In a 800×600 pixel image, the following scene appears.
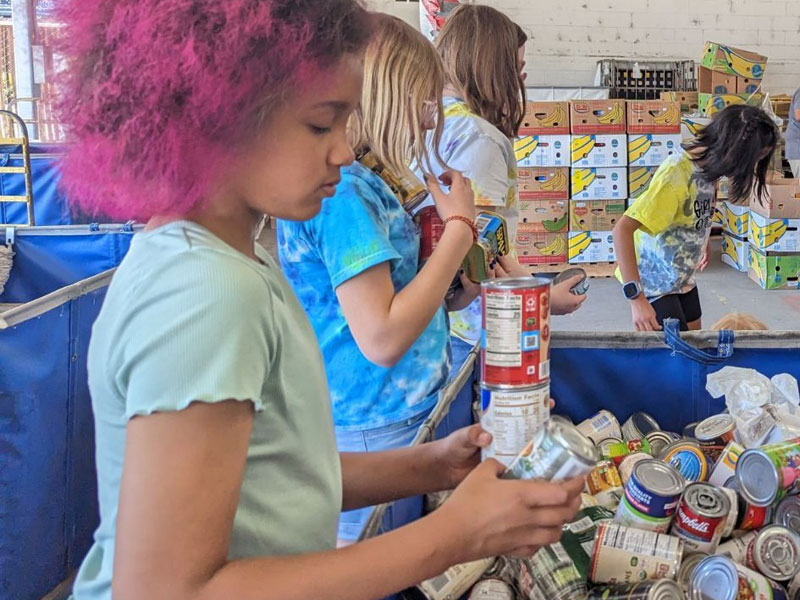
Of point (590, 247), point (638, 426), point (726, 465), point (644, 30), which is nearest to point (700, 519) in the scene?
point (726, 465)

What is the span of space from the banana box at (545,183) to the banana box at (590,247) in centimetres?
35

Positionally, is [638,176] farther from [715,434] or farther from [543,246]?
[715,434]

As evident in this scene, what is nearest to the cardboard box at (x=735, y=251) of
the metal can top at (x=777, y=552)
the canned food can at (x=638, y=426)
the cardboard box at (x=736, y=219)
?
the cardboard box at (x=736, y=219)

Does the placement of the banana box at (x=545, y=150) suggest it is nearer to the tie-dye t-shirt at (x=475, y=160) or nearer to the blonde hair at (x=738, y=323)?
the blonde hair at (x=738, y=323)

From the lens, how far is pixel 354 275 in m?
1.20

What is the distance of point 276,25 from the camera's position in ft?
2.15

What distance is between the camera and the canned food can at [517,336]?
2.71ft

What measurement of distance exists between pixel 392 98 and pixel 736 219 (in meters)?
5.70

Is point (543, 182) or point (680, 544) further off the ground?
point (543, 182)

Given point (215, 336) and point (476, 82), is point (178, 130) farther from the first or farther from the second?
point (476, 82)

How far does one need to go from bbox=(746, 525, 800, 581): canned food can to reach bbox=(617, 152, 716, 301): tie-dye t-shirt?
4.55 ft

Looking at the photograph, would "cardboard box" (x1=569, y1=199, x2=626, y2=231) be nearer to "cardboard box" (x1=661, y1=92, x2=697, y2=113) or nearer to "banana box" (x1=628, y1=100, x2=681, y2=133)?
"banana box" (x1=628, y1=100, x2=681, y2=133)

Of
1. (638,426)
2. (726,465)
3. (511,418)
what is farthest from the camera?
(638,426)

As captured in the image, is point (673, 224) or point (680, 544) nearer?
point (680, 544)
